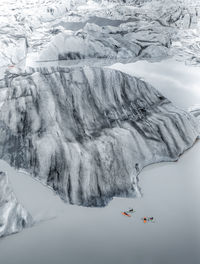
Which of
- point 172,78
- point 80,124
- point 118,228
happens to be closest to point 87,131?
point 80,124

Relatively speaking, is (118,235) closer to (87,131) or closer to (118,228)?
(118,228)

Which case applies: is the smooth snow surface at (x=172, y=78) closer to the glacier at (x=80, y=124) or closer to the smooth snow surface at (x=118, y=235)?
the glacier at (x=80, y=124)

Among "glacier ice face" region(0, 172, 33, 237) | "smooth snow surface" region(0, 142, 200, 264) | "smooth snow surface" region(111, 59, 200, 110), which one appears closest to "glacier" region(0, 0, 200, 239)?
→ "glacier ice face" region(0, 172, 33, 237)

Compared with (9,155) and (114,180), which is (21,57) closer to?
(9,155)

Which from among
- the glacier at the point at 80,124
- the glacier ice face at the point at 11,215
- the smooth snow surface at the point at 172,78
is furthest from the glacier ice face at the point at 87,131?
the smooth snow surface at the point at 172,78

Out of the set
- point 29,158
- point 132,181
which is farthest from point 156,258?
point 29,158

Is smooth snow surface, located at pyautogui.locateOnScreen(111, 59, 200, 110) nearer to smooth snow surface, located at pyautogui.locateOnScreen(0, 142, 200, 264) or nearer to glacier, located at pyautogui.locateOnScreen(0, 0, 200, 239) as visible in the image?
glacier, located at pyautogui.locateOnScreen(0, 0, 200, 239)
